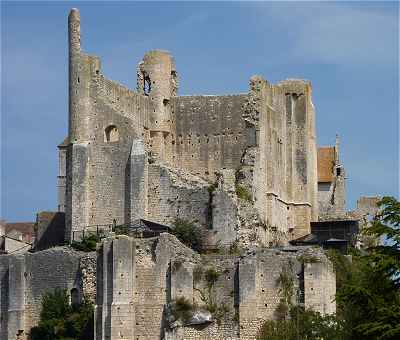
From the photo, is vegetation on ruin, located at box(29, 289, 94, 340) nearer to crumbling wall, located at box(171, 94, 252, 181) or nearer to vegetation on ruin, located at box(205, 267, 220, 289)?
vegetation on ruin, located at box(205, 267, 220, 289)

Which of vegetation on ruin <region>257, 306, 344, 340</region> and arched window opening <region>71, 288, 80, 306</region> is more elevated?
arched window opening <region>71, 288, 80, 306</region>

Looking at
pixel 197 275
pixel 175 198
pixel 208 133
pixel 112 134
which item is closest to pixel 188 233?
pixel 175 198

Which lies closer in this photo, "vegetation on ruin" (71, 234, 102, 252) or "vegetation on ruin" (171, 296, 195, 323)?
"vegetation on ruin" (171, 296, 195, 323)

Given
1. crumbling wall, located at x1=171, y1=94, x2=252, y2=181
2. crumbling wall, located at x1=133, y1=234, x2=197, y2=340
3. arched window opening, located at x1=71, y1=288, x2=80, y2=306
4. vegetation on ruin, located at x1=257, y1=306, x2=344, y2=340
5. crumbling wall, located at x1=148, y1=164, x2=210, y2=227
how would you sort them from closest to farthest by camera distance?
vegetation on ruin, located at x1=257, y1=306, x2=344, y2=340
crumbling wall, located at x1=133, y1=234, x2=197, y2=340
arched window opening, located at x1=71, y1=288, x2=80, y2=306
crumbling wall, located at x1=148, y1=164, x2=210, y2=227
crumbling wall, located at x1=171, y1=94, x2=252, y2=181

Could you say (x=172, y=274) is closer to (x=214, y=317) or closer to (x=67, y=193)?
(x=214, y=317)

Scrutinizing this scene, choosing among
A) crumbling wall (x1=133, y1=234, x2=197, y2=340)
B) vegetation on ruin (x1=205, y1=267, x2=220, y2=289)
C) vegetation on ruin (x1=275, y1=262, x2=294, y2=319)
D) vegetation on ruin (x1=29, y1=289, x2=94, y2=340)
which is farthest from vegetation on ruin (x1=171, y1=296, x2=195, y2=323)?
vegetation on ruin (x1=29, y1=289, x2=94, y2=340)

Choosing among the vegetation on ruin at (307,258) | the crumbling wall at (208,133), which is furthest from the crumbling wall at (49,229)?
the vegetation on ruin at (307,258)

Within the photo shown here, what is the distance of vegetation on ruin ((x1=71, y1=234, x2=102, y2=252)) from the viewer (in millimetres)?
80938

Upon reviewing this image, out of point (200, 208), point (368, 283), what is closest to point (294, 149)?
point (200, 208)

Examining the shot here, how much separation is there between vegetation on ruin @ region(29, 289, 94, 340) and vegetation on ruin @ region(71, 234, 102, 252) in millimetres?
2631

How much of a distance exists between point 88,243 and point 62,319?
460 centimetres

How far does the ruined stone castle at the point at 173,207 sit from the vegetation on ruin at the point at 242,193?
0.25ft

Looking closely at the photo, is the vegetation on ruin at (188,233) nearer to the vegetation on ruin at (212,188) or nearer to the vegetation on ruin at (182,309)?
the vegetation on ruin at (212,188)

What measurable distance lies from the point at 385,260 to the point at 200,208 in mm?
23662
